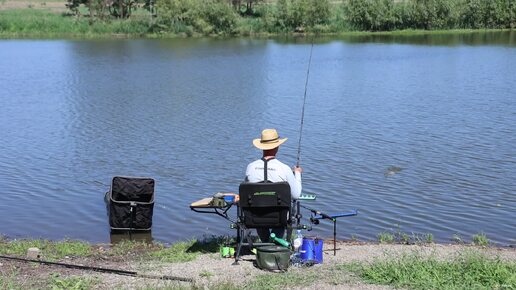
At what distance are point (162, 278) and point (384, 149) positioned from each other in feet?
32.9

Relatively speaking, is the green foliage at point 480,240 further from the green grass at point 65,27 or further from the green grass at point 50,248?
the green grass at point 65,27

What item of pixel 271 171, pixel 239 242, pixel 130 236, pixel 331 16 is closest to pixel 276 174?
pixel 271 171

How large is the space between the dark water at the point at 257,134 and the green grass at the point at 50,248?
107 centimetres

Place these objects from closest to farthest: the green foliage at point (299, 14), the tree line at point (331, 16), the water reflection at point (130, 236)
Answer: the water reflection at point (130, 236) < the tree line at point (331, 16) < the green foliage at point (299, 14)

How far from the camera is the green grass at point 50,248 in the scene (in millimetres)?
8655

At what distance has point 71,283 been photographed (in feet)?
22.7

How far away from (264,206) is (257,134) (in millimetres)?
11023

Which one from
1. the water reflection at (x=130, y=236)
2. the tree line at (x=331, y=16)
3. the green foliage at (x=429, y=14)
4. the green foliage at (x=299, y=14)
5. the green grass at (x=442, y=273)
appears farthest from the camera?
the green foliage at (x=299, y=14)

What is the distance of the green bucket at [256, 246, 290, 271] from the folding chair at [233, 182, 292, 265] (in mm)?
249

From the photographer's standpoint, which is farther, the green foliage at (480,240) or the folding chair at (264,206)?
the green foliage at (480,240)

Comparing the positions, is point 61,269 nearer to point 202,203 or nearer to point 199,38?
point 202,203

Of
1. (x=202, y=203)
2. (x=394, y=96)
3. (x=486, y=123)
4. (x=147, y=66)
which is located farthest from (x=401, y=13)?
(x=202, y=203)

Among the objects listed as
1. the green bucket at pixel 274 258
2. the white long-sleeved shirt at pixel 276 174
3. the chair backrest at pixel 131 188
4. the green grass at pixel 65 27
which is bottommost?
the green grass at pixel 65 27

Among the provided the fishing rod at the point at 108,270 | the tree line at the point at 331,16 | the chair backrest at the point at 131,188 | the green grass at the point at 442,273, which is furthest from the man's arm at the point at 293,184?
the tree line at the point at 331,16
